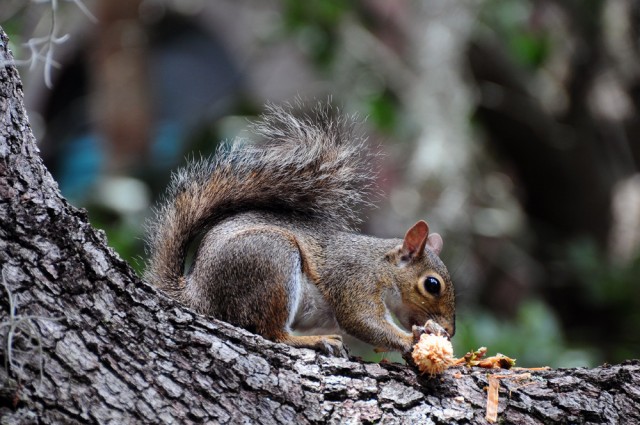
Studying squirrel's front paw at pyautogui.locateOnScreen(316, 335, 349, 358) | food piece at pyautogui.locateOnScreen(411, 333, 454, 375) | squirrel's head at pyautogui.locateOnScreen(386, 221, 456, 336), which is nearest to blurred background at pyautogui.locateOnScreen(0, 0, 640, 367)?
squirrel's head at pyautogui.locateOnScreen(386, 221, 456, 336)

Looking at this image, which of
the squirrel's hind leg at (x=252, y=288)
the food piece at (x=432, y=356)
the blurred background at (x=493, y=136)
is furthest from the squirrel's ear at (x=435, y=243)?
the blurred background at (x=493, y=136)

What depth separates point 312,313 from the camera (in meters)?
2.20

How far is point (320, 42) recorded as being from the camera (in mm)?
4906

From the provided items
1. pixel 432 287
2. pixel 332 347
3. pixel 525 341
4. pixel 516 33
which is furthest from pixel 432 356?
pixel 516 33

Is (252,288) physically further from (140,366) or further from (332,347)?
(140,366)

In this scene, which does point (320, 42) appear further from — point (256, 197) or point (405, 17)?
point (256, 197)

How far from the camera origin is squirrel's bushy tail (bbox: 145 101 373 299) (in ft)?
7.00

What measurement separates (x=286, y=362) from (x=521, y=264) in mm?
3856

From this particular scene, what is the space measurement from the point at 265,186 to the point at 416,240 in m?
0.46

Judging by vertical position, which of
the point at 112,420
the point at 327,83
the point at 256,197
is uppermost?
the point at 327,83

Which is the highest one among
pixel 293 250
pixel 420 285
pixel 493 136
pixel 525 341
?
pixel 493 136

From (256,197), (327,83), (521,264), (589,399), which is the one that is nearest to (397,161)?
(327,83)

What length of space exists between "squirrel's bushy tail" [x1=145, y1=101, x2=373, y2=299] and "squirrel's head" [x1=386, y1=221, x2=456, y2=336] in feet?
0.56

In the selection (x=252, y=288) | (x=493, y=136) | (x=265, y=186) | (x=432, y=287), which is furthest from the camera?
(x=493, y=136)
